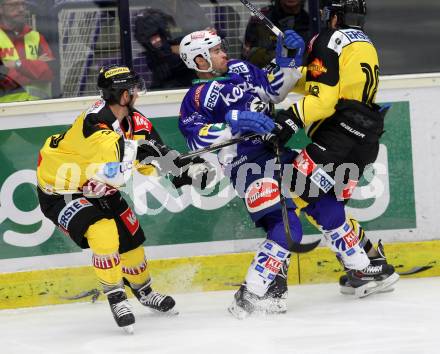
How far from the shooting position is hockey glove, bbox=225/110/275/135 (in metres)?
4.92

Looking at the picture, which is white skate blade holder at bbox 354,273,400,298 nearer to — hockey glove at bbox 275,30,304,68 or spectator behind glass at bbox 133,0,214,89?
hockey glove at bbox 275,30,304,68

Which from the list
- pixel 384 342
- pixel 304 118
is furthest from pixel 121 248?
pixel 384 342

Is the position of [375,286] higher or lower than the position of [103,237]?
lower

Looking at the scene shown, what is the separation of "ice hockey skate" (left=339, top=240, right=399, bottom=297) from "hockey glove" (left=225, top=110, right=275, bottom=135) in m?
0.88

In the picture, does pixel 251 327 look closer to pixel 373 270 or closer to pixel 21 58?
pixel 373 270

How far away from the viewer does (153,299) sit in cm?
523

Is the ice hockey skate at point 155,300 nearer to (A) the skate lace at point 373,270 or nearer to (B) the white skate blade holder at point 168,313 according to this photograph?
(B) the white skate blade holder at point 168,313

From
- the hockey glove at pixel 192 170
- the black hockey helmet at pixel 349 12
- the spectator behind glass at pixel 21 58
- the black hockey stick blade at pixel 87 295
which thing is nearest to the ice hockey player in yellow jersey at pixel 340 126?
the black hockey helmet at pixel 349 12

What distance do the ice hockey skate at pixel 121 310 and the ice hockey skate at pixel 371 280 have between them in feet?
3.64

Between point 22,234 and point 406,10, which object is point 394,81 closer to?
point 406,10

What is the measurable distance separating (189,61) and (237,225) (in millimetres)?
966

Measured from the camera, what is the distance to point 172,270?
5727mm

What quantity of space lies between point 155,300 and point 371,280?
3.31 feet

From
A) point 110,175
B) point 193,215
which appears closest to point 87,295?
point 193,215
